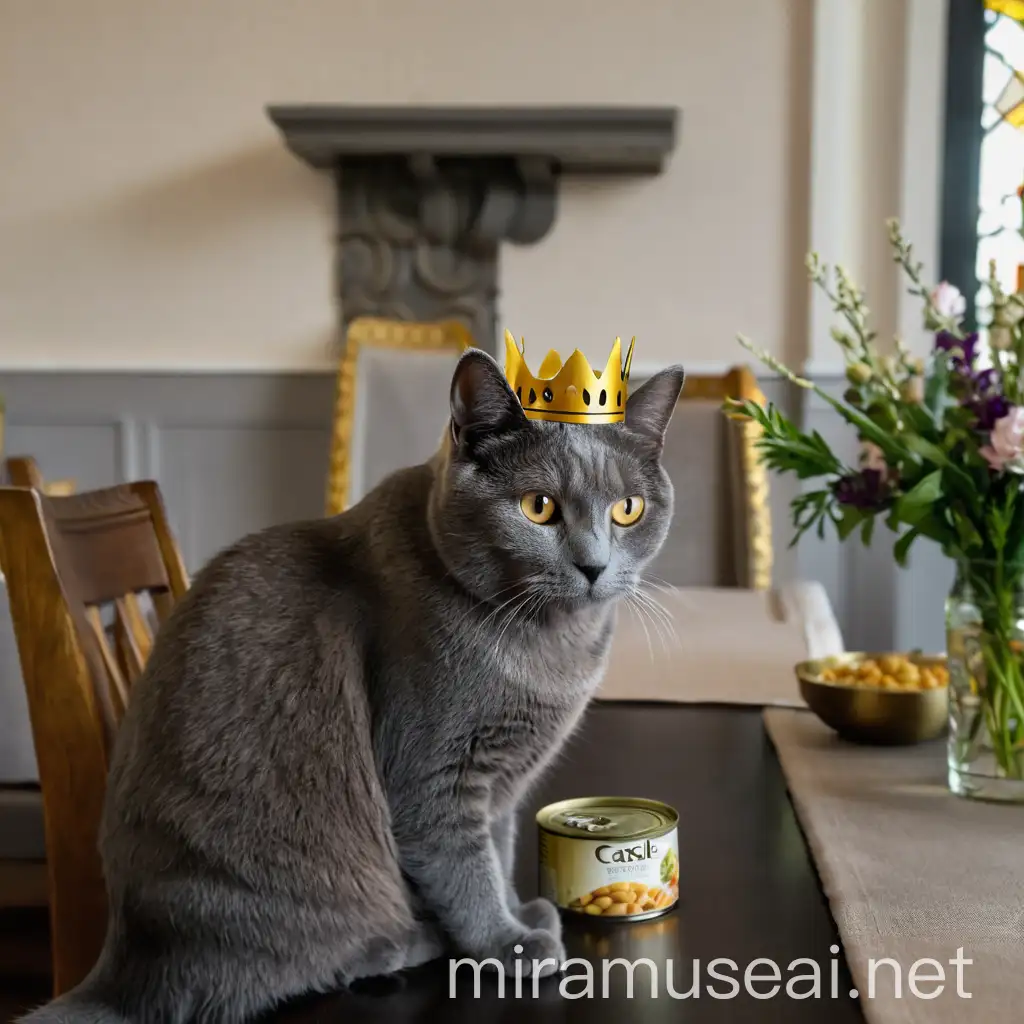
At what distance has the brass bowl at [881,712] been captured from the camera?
1.04m

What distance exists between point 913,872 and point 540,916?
0.26 meters

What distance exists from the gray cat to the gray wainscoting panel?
7.81ft

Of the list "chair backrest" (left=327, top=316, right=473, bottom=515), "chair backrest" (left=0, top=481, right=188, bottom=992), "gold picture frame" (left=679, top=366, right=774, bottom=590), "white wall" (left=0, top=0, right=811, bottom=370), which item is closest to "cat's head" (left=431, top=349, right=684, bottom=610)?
Answer: "chair backrest" (left=0, top=481, right=188, bottom=992)

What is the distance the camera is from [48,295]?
3.08 meters

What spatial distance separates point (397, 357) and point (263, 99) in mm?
826

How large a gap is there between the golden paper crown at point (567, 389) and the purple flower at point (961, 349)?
39cm

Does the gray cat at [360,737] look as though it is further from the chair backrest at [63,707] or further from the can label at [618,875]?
the chair backrest at [63,707]

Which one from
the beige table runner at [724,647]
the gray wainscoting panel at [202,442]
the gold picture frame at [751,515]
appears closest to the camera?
the beige table runner at [724,647]

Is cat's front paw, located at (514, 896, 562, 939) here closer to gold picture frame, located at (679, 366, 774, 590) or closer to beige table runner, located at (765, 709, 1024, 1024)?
beige table runner, located at (765, 709, 1024, 1024)

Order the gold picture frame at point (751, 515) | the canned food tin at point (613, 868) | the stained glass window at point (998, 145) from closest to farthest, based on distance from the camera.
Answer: the canned food tin at point (613, 868) < the gold picture frame at point (751, 515) < the stained glass window at point (998, 145)

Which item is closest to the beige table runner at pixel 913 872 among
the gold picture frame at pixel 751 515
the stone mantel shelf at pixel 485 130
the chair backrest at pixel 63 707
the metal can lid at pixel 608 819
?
the metal can lid at pixel 608 819

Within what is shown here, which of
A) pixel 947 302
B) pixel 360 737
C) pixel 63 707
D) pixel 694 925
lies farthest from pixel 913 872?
pixel 63 707

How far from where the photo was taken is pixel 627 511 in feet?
2.30

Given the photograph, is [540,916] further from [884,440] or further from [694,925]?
[884,440]
